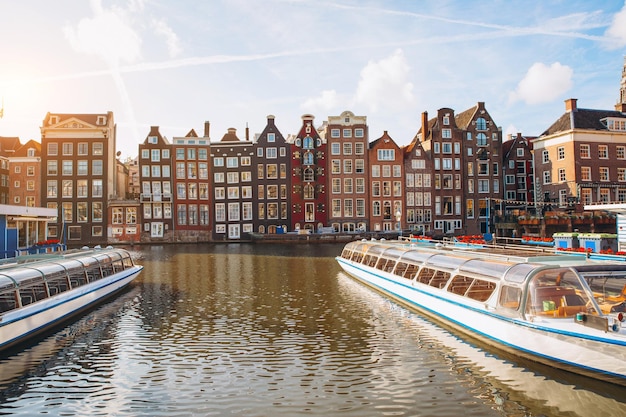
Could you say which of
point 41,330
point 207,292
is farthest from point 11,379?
point 207,292

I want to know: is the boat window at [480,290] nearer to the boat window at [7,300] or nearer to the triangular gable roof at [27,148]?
the boat window at [7,300]

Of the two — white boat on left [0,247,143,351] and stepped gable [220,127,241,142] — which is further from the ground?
stepped gable [220,127,241,142]

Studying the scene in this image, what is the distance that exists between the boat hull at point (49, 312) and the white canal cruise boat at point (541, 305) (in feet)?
48.0

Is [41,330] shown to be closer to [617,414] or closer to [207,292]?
[207,292]

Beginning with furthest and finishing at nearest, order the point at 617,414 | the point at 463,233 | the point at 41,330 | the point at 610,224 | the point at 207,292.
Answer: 1. the point at 463,233
2. the point at 610,224
3. the point at 207,292
4. the point at 41,330
5. the point at 617,414

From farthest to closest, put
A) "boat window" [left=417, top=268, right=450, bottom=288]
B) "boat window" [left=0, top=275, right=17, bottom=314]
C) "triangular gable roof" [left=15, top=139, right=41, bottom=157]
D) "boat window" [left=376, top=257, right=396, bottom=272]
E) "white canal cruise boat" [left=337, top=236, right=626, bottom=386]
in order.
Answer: "triangular gable roof" [left=15, top=139, right=41, bottom=157], "boat window" [left=376, top=257, right=396, bottom=272], "boat window" [left=417, top=268, right=450, bottom=288], "boat window" [left=0, top=275, right=17, bottom=314], "white canal cruise boat" [left=337, top=236, right=626, bottom=386]

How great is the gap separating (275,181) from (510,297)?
209ft

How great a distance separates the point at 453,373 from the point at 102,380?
30.9 feet

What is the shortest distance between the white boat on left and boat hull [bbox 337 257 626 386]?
14701 mm

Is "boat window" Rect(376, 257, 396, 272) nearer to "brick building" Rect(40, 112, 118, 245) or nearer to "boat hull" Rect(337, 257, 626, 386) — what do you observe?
"boat hull" Rect(337, 257, 626, 386)

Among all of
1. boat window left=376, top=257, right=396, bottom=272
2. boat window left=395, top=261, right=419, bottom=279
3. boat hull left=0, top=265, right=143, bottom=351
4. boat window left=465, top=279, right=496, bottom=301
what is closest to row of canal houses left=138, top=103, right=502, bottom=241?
boat window left=376, top=257, right=396, bottom=272

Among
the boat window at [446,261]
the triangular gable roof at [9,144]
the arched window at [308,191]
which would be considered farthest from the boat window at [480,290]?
the triangular gable roof at [9,144]

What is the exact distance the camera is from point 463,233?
3024 inches

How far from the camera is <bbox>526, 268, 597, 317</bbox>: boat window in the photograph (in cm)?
1293
